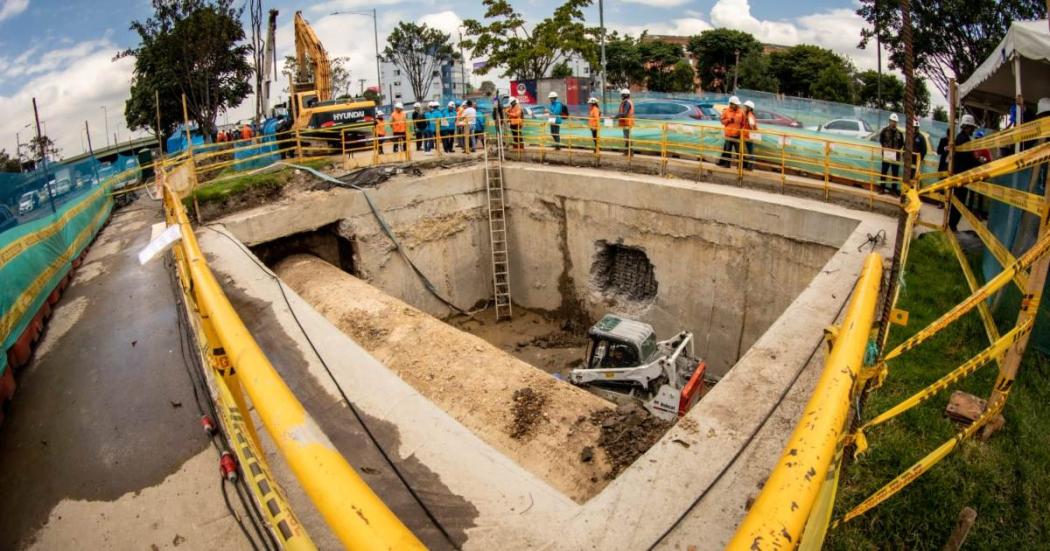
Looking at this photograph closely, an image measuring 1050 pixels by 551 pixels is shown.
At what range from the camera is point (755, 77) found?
55.7 metres

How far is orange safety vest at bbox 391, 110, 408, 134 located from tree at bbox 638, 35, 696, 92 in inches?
1939

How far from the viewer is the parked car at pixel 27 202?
33.3 feet

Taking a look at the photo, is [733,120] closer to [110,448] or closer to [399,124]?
[399,124]

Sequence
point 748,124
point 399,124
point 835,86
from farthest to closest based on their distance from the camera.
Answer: point 835,86, point 399,124, point 748,124

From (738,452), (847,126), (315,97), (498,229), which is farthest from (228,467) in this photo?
(847,126)

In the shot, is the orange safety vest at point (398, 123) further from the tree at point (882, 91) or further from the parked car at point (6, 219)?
the tree at point (882, 91)

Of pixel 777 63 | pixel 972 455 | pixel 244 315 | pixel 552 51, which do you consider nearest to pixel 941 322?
pixel 972 455

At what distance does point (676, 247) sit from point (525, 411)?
24.8 ft

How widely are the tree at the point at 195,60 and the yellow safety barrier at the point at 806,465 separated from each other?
34.6m

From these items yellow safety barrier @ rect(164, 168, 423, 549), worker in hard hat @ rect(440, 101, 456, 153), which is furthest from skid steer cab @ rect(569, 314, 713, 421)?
worker in hard hat @ rect(440, 101, 456, 153)

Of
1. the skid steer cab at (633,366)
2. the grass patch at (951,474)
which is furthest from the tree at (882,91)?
the grass patch at (951,474)

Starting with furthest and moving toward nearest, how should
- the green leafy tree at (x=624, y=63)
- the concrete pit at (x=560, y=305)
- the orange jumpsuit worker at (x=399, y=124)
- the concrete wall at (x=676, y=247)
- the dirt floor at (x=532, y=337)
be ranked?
the green leafy tree at (x=624, y=63), the orange jumpsuit worker at (x=399, y=124), the dirt floor at (x=532, y=337), the concrete wall at (x=676, y=247), the concrete pit at (x=560, y=305)

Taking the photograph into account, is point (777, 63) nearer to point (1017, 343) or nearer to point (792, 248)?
point (792, 248)

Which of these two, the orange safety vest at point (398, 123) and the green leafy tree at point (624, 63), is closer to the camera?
the orange safety vest at point (398, 123)
